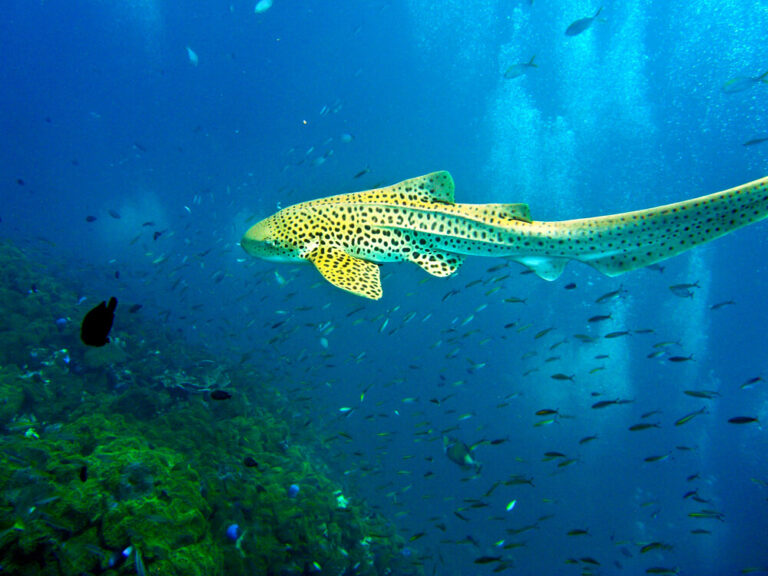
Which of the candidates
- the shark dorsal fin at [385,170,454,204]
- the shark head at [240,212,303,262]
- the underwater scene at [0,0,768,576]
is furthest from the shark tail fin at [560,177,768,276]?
the underwater scene at [0,0,768,576]

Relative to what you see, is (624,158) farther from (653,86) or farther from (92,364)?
(92,364)

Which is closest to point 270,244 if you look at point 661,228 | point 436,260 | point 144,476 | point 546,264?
point 436,260

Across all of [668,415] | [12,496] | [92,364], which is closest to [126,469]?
[12,496]

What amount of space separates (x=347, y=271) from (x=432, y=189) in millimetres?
1383

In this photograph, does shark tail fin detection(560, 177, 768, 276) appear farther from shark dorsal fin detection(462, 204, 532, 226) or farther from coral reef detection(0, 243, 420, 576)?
coral reef detection(0, 243, 420, 576)

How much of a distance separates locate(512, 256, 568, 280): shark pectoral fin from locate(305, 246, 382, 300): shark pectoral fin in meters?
1.65

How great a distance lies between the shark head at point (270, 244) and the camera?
454cm

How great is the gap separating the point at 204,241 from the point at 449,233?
6016cm

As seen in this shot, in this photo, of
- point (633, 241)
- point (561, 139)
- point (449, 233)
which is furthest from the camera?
point (561, 139)

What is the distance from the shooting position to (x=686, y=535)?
40906 millimetres

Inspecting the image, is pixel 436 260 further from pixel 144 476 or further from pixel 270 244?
pixel 144 476

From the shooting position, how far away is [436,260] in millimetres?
4410

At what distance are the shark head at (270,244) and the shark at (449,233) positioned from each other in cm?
1

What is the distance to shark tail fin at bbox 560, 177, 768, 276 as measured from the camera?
3.16 metres
